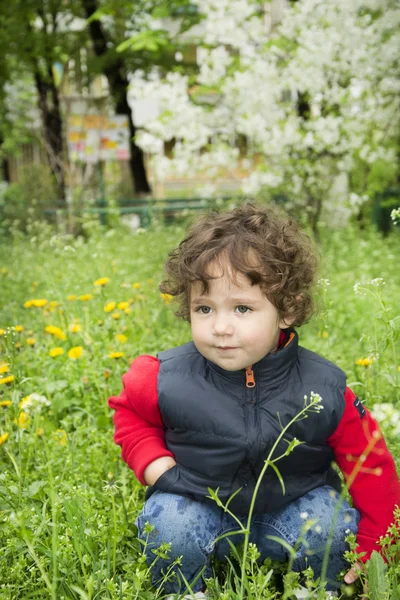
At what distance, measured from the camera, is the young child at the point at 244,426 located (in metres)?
1.71

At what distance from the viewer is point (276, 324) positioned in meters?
1.79

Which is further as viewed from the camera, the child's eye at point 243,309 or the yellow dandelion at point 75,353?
the yellow dandelion at point 75,353

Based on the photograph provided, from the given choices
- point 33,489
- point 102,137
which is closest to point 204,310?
point 33,489

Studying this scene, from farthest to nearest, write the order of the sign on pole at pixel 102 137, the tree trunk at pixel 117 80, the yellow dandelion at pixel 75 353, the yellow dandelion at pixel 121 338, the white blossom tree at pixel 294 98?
the tree trunk at pixel 117 80, the sign on pole at pixel 102 137, the white blossom tree at pixel 294 98, the yellow dandelion at pixel 121 338, the yellow dandelion at pixel 75 353

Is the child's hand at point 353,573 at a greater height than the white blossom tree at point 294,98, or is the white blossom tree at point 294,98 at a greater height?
the white blossom tree at point 294,98

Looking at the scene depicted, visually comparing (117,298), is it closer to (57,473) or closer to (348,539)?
(57,473)

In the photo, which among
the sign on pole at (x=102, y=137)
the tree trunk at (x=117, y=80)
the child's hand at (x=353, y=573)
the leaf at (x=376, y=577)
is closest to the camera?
the leaf at (x=376, y=577)

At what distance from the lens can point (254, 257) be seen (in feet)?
5.76

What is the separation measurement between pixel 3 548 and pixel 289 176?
749 cm

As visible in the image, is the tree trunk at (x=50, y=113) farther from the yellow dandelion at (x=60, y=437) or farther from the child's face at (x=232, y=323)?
the child's face at (x=232, y=323)

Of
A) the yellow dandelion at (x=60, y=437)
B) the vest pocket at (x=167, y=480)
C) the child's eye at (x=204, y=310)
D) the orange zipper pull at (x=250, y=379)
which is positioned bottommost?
the yellow dandelion at (x=60, y=437)

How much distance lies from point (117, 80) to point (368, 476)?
41.6 feet

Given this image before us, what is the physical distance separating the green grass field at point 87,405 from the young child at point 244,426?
123 mm

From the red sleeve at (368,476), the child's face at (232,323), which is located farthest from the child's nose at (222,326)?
the red sleeve at (368,476)
